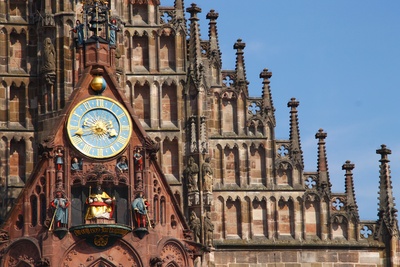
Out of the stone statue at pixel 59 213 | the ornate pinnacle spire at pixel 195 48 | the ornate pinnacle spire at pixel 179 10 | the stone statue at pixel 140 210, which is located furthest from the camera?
the ornate pinnacle spire at pixel 179 10

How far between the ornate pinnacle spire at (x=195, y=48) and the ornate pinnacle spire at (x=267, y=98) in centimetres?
242

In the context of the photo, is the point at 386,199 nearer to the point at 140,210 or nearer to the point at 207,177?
the point at 207,177

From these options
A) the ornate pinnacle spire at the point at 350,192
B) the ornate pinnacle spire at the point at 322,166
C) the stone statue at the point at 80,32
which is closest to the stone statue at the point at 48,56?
the stone statue at the point at 80,32

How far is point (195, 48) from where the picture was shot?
61219 millimetres

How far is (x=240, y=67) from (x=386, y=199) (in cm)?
618

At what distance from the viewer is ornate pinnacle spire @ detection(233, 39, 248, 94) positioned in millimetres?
62031

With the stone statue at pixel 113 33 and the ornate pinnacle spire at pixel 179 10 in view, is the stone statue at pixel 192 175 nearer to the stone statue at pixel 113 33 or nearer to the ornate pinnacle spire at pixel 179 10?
the stone statue at pixel 113 33

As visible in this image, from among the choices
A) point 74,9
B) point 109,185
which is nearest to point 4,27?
point 74,9

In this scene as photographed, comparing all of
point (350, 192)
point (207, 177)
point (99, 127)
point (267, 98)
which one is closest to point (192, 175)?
point (207, 177)

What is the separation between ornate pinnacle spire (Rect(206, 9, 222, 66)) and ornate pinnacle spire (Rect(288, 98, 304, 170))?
9.01 feet

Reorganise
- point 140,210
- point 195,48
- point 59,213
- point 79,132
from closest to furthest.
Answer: point 59,213, point 140,210, point 79,132, point 195,48

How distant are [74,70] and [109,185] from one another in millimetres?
4481

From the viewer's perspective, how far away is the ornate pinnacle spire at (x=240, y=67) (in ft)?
204

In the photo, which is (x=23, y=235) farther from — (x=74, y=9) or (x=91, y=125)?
(x=74, y=9)
